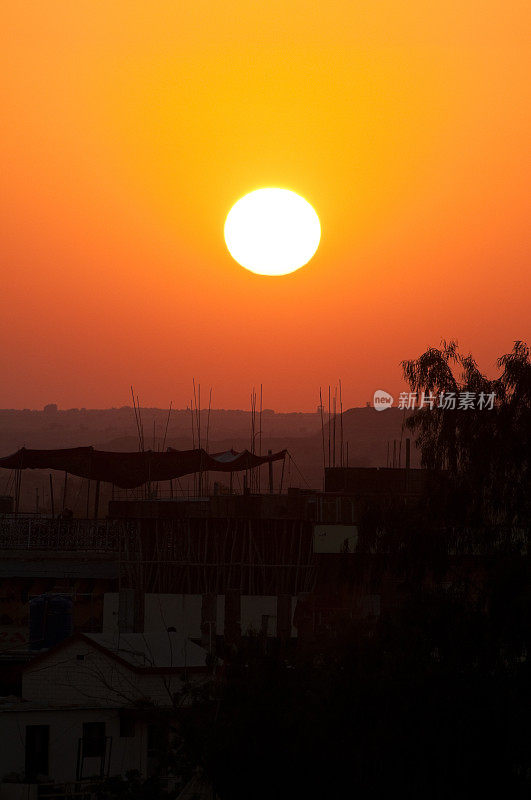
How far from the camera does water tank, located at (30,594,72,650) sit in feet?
98.4

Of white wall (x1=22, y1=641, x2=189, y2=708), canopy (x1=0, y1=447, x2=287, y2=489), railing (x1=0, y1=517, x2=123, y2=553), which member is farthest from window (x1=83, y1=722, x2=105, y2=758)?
railing (x1=0, y1=517, x2=123, y2=553)

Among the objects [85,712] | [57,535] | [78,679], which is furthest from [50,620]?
[57,535]

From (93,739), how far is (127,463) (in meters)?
20.3

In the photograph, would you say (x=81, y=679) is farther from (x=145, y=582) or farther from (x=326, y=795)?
(x=145, y=582)

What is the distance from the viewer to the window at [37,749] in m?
23.0

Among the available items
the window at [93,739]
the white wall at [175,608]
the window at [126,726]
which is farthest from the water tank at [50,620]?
the white wall at [175,608]

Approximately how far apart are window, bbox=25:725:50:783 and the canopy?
18038 millimetres

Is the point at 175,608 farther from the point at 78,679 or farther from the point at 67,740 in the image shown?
the point at 67,740

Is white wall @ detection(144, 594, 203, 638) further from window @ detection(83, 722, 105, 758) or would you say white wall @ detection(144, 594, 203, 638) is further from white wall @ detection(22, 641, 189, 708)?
window @ detection(83, 722, 105, 758)

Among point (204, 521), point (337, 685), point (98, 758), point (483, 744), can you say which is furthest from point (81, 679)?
point (204, 521)

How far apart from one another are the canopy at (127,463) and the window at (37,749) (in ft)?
59.2

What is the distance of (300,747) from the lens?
16344 mm

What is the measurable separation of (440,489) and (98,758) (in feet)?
31.0

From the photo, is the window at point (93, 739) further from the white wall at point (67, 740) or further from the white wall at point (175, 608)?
the white wall at point (175, 608)
